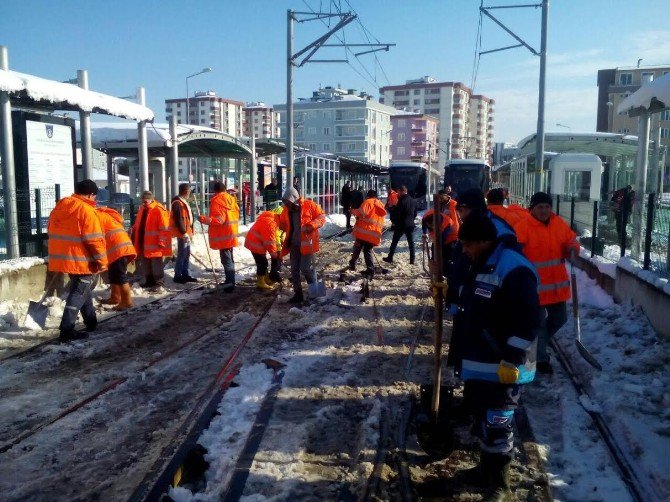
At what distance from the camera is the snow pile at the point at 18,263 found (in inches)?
336

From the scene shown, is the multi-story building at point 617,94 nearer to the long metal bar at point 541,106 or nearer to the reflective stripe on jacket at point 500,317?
the long metal bar at point 541,106

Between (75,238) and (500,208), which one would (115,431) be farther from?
(500,208)

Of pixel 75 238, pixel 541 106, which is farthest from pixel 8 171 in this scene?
pixel 541 106

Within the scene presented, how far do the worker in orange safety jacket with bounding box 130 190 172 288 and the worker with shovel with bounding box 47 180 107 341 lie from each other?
121 inches

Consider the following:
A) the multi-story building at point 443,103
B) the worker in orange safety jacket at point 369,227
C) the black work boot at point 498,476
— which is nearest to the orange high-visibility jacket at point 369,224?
the worker in orange safety jacket at point 369,227

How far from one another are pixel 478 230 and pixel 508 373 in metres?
0.86

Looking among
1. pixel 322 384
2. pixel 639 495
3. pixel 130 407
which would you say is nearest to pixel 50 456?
pixel 130 407

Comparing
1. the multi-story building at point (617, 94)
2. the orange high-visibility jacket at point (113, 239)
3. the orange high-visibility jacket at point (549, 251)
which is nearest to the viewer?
the orange high-visibility jacket at point (549, 251)

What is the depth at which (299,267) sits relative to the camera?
9.84 m

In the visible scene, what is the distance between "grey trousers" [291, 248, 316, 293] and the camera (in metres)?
9.72

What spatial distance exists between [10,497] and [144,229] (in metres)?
7.35

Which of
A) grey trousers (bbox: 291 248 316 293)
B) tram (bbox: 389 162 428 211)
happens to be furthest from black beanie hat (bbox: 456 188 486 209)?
tram (bbox: 389 162 428 211)

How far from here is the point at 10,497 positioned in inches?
149

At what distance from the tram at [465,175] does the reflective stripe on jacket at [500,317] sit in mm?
26387
